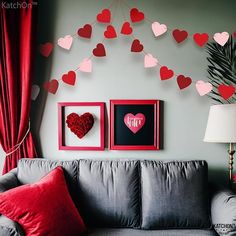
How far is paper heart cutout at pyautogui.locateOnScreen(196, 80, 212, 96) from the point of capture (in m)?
2.44

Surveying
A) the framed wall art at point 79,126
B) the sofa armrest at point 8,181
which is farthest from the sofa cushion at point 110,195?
the sofa armrest at point 8,181

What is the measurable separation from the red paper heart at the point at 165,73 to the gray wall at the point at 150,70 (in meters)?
0.04

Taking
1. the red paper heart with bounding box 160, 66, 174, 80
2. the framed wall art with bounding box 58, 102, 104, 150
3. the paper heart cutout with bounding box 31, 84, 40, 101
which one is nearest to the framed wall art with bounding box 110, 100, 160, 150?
the framed wall art with bounding box 58, 102, 104, 150

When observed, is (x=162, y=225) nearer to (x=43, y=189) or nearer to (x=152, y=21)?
(x=43, y=189)

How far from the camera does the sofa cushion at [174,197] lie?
2068 millimetres

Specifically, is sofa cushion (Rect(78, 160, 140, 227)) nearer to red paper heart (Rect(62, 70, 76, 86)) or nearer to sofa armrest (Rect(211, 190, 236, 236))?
sofa armrest (Rect(211, 190, 236, 236))

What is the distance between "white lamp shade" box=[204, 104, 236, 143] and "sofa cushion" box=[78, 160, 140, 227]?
655mm

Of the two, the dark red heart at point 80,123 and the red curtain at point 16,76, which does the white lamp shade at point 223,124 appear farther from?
the red curtain at point 16,76

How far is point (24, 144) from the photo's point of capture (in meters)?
2.53

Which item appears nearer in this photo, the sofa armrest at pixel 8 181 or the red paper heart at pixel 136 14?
the sofa armrest at pixel 8 181

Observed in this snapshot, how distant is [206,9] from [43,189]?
2.00 meters

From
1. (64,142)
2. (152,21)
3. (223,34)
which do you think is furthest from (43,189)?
(223,34)

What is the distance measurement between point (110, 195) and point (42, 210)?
0.57 metres

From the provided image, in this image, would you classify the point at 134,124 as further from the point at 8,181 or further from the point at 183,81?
the point at 8,181
